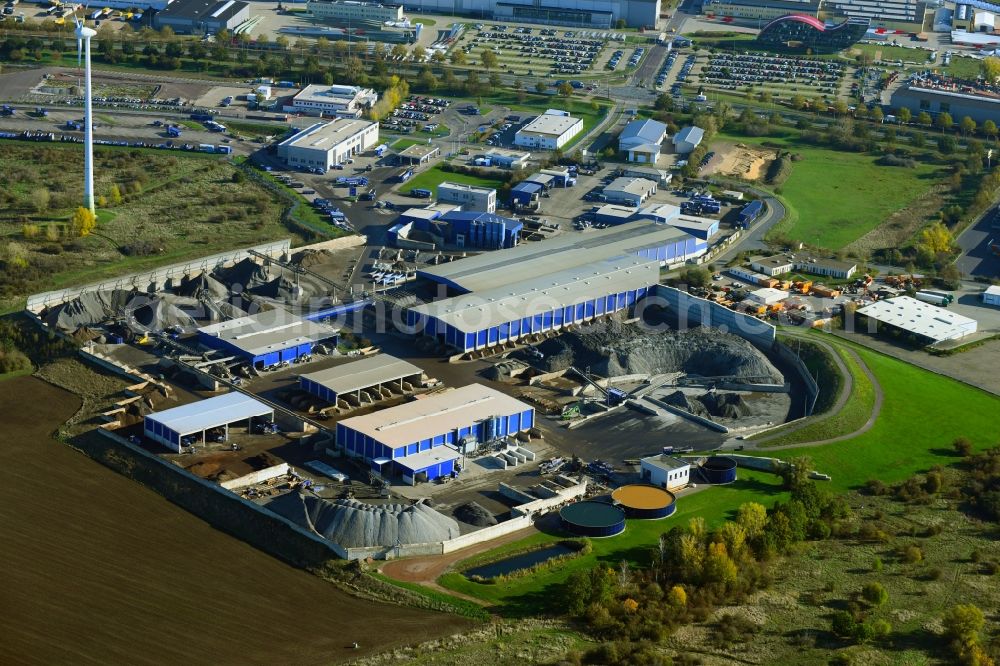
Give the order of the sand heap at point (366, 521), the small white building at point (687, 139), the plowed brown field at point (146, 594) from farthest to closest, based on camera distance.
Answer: the small white building at point (687, 139), the sand heap at point (366, 521), the plowed brown field at point (146, 594)

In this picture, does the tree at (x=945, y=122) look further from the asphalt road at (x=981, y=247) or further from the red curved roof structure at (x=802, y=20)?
the red curved roof structure at (x=802, y=20)

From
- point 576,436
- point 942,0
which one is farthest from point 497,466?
point 942,0

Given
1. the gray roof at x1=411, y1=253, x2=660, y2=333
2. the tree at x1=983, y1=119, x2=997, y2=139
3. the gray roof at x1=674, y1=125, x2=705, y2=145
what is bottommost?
the gray roof at x1=411, y1=253, x2=660, y2=333

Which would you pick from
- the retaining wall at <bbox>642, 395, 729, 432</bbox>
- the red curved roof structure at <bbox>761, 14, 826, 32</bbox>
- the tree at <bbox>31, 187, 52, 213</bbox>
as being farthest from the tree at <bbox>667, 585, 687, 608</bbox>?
the red curved roof structure at <bbox>761, 14, 826, 32</bbox>

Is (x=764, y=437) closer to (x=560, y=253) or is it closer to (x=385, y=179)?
(x=560, y=253)

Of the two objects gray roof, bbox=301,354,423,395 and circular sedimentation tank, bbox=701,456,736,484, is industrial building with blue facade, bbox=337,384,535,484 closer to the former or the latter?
gray roof, bbox=301,354,423,395

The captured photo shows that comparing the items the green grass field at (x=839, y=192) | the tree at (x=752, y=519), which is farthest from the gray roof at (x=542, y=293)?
the tree at (x=752, y=519)
